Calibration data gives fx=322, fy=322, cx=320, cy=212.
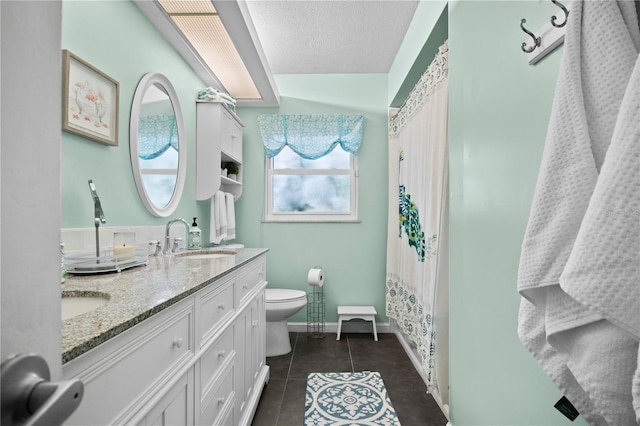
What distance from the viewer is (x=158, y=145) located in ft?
6.32

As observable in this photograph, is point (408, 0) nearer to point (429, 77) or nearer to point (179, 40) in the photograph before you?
point (429, 77)

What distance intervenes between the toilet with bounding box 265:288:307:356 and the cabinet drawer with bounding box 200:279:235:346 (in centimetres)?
112

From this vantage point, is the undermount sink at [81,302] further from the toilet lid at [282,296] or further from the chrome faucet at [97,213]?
the toilet lid at [282,296]

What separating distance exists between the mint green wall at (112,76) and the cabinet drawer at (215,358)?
0.76 metres

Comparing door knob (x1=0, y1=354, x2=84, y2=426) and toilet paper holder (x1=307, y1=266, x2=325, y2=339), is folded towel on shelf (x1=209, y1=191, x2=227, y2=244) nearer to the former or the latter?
toilet paper holder (x1=307, y1=266, x2=325, y2=339)

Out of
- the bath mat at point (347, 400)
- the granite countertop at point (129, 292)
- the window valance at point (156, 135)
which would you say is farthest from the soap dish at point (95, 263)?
the bath mat at point (347, 400)

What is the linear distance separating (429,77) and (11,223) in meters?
2.22

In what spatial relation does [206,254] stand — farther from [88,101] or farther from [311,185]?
[311,185]

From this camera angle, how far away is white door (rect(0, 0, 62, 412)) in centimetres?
27

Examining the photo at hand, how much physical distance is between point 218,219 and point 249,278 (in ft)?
3.02

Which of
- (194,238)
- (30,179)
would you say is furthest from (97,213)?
(30,179)

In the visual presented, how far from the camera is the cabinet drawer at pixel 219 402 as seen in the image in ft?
3.73

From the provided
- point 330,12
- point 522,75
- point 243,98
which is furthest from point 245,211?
point 522,75

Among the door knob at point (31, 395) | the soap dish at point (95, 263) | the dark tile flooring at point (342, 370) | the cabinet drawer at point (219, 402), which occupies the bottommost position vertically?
the dark tile flooring at point (342, 370)
